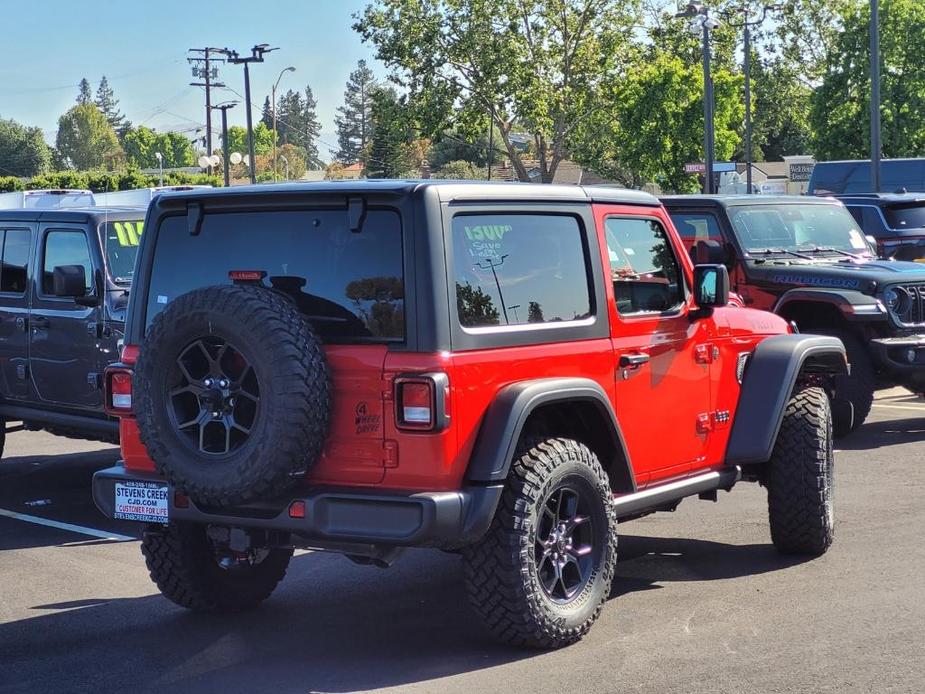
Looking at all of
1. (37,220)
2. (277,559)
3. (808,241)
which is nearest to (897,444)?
(808,241)

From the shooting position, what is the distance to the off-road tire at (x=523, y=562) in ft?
17.1

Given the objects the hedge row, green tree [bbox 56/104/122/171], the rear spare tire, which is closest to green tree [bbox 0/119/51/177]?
green tree [bbox 56/104/122/171]

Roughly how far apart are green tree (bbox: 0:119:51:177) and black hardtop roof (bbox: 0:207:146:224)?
133 metres

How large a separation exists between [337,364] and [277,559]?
1.62 m

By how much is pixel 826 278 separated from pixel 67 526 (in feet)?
21.3

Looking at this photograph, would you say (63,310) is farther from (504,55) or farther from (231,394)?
(504,55)

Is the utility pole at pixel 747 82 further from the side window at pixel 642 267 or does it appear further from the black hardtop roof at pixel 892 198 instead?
the side window at pixel 642 267

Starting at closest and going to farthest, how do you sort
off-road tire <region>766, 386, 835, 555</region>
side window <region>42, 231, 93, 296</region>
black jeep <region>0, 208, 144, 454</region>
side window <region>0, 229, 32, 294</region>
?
off-road tire <region>766, 386, 835, 555</region> → black jeep <region>0, 208, 144, 454</region> → side window <region>42, 231, 93, 296</region> → side window <region>0, 229, 32, 294</region>

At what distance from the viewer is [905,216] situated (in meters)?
16.5

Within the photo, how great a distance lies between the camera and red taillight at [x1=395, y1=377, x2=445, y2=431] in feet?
16.3

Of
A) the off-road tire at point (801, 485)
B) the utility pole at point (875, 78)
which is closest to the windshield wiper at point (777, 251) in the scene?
the off-road tire at point (801, 485)

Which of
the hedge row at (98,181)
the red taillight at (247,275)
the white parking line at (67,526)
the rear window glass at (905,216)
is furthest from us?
the hedge row at (98,181)

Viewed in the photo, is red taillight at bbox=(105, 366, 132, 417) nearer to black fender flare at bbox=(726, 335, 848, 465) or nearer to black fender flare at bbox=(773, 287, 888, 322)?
black fender flare at bbox=(726, 335, 848, 465)

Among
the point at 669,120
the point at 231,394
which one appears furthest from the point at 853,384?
the point at 669,120
